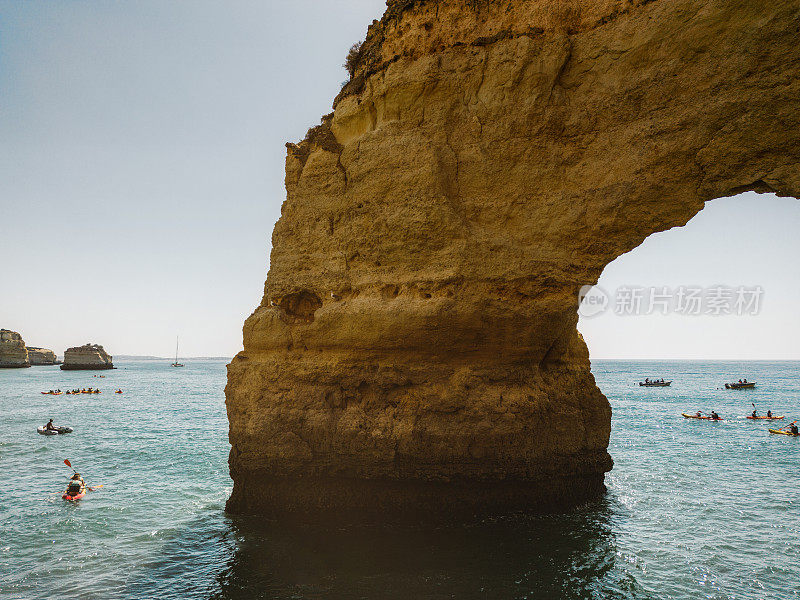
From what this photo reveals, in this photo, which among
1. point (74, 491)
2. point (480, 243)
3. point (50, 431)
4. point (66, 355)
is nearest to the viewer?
point (480, 243)

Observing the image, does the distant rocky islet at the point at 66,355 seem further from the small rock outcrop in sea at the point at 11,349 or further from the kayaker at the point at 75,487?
the kayaker at the point at 75,487

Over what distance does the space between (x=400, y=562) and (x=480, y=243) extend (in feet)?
18.0

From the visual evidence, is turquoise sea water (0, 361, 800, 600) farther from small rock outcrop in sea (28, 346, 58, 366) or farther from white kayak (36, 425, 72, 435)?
small rock outcrop in sea (28, 346, 58, 366)

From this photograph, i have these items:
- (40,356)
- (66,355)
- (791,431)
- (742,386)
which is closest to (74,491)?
(791,431)

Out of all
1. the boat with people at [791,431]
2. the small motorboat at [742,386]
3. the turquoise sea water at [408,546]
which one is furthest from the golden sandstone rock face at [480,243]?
the small motorboat at [742,386]

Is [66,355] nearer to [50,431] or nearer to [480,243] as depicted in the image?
[50,431]

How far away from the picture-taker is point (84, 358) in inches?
3506

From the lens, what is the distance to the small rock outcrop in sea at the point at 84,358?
87875 mm

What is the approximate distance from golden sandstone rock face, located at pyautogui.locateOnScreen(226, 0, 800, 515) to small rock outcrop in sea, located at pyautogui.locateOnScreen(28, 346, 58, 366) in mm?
139432

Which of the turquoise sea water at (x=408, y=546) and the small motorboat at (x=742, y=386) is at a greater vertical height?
the turquoise sea water at (x=408, y=546)

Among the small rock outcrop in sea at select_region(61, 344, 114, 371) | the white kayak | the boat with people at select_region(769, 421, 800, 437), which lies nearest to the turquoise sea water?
the white kayak

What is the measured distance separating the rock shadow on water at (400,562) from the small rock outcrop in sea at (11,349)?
350ft

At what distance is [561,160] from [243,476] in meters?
8.83

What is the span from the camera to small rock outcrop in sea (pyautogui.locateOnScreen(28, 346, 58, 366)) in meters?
117
